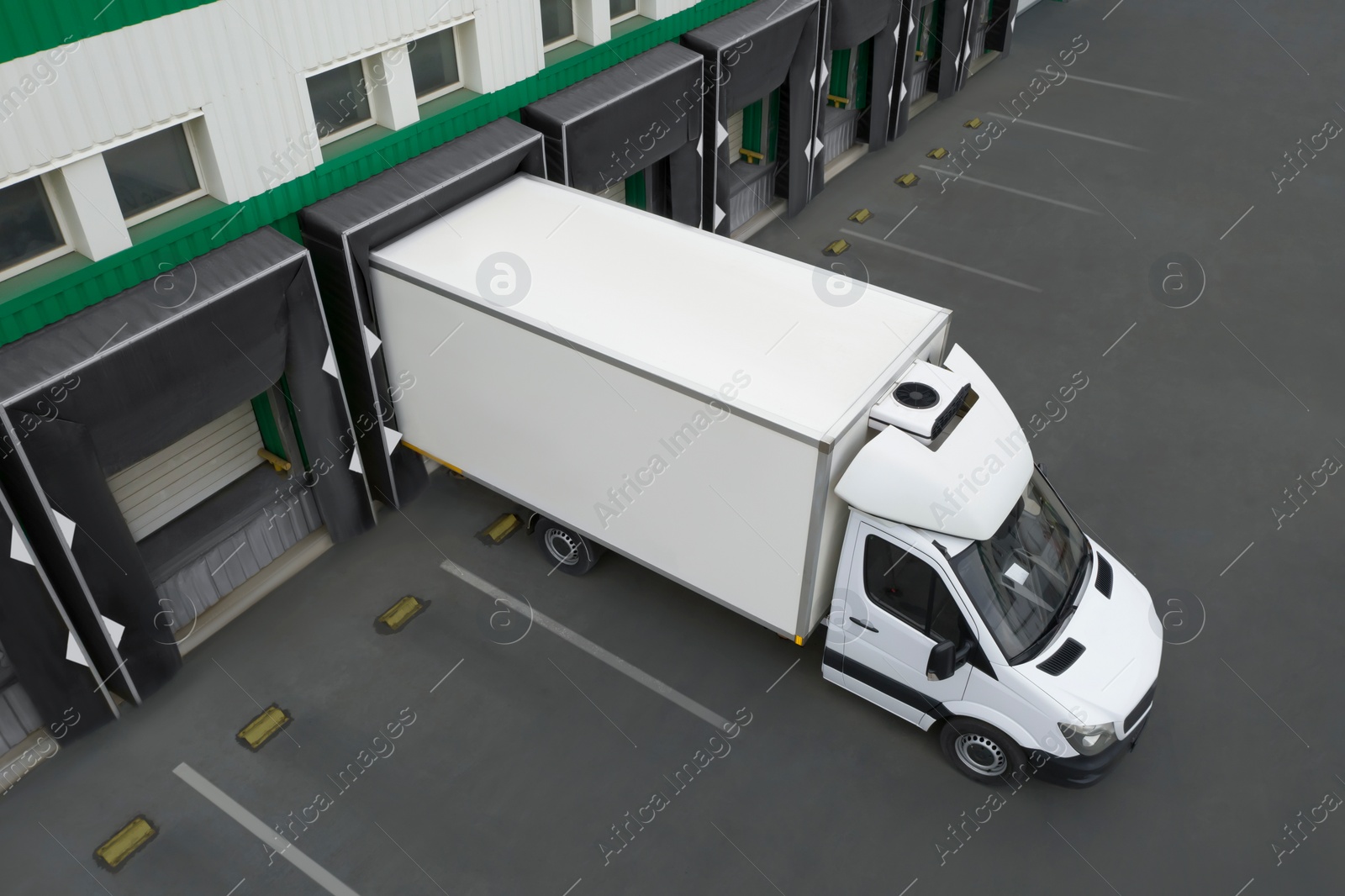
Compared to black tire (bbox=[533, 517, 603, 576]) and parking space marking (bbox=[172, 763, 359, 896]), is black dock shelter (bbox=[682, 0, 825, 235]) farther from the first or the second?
parking space marking (bbox=[172, 763, 359, 896])

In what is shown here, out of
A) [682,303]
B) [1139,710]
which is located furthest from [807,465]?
[1139,710]

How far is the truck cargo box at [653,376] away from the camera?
7160mm

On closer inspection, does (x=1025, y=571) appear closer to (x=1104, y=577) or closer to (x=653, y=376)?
(x=1104, y=577)

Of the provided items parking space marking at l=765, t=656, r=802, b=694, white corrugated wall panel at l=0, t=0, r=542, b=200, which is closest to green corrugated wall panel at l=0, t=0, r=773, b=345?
white corrugated wall panel at l=0, t=0, r=542, b=200

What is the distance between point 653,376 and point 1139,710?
4374mm

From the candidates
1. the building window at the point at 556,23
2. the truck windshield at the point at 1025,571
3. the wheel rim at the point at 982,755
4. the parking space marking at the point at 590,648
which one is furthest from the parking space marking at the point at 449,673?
the building window at the point at 556,23

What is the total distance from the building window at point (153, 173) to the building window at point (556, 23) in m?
4.00

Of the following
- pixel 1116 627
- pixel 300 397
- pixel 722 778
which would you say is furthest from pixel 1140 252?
pixel 300 397

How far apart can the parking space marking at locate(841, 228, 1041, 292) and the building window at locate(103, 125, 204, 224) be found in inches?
363

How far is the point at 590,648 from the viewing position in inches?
352

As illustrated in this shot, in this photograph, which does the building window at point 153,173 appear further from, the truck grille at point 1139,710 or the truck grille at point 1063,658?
the truck grille at point 1139,710

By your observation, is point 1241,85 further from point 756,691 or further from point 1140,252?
point 756,691

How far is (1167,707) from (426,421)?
699 centimetres

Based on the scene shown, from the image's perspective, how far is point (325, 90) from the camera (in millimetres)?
8727
